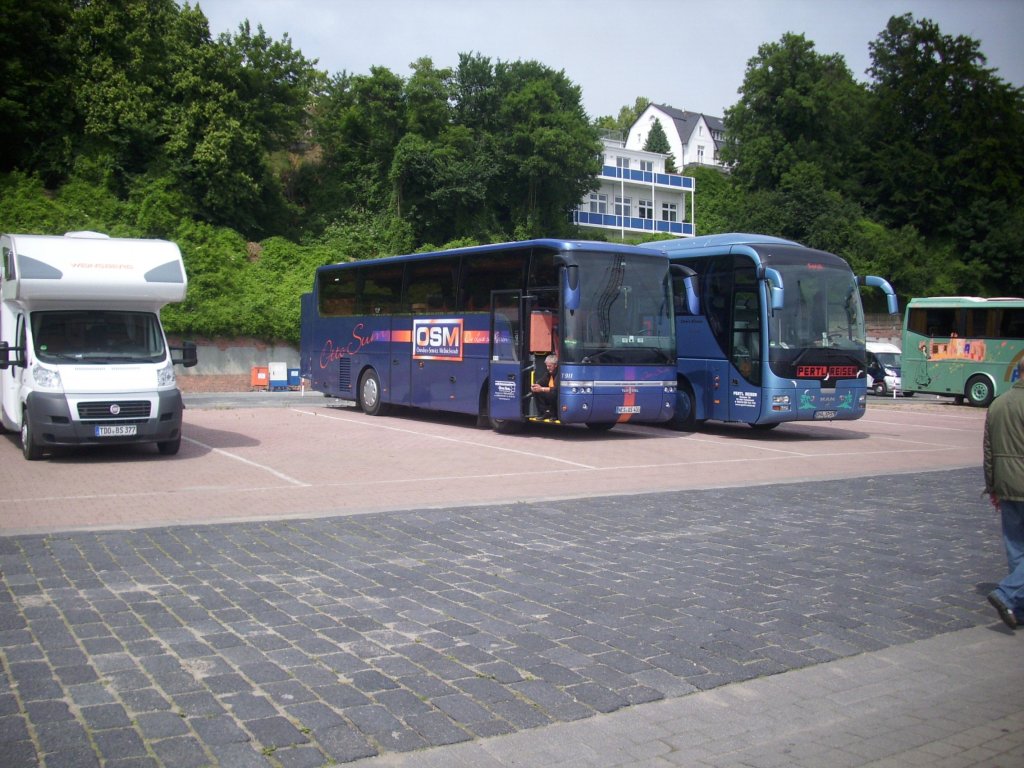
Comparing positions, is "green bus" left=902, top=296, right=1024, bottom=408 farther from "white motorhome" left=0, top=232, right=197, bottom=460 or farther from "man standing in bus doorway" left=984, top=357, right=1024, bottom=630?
"man standing in bus doorway" left=984, top=357, right=1024, bottom=630

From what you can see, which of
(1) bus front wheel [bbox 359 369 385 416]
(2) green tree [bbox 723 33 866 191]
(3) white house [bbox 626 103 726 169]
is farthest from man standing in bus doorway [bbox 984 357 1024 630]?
(3) white house [bbox 626 103 726 169]

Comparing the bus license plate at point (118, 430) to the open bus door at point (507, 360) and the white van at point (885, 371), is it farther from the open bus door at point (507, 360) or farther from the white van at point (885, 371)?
the white van at point (885, 371)

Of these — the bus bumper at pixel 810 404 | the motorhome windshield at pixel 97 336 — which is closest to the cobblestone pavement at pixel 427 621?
the motorhome windshield at pixel 97 336

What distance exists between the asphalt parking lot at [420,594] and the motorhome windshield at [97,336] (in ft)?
5.42

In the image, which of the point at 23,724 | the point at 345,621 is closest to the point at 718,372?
the point at 345,621

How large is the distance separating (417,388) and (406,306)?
6.26ft

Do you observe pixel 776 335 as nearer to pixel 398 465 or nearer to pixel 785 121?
pixel 398 465

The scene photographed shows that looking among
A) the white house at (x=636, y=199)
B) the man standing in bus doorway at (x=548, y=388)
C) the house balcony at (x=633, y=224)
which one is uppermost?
the white house at (x=636, y=199)

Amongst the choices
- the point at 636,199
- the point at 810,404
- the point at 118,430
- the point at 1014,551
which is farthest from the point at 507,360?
the point at 636,199

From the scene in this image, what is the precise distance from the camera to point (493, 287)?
18531 mm

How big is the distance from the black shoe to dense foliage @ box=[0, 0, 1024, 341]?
34725mm

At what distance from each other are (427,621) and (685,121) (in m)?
111

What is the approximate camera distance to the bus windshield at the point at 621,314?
16922mm

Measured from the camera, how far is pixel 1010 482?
6.18 m
